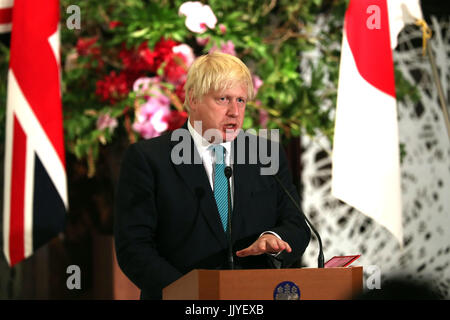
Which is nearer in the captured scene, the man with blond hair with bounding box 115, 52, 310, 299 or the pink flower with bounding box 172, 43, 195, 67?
the man with blond hair with bounding box 115, 52, 310, 299

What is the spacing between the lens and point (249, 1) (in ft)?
12.6

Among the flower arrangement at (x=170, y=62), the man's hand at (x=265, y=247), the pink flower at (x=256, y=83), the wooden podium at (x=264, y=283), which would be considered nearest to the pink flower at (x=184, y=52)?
the flower arrangement at (x=170, y=62)

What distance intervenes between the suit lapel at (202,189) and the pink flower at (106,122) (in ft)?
5.23

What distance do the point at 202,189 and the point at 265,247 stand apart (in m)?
0.30

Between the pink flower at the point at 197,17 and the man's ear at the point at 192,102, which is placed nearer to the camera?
the man's ear at the point at 192,102

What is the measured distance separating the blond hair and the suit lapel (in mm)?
190

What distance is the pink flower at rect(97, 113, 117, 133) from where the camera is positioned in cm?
348

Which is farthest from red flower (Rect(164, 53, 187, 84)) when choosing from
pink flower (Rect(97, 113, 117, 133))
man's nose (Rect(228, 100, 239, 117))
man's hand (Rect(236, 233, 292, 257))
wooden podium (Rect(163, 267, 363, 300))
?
wooden podium (Rect(163, 267, 363, 300))

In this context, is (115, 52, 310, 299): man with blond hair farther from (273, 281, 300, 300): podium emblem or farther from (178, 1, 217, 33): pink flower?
(178, 1, 217, 33): pink flower

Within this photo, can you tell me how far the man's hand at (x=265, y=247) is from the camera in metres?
1.68
